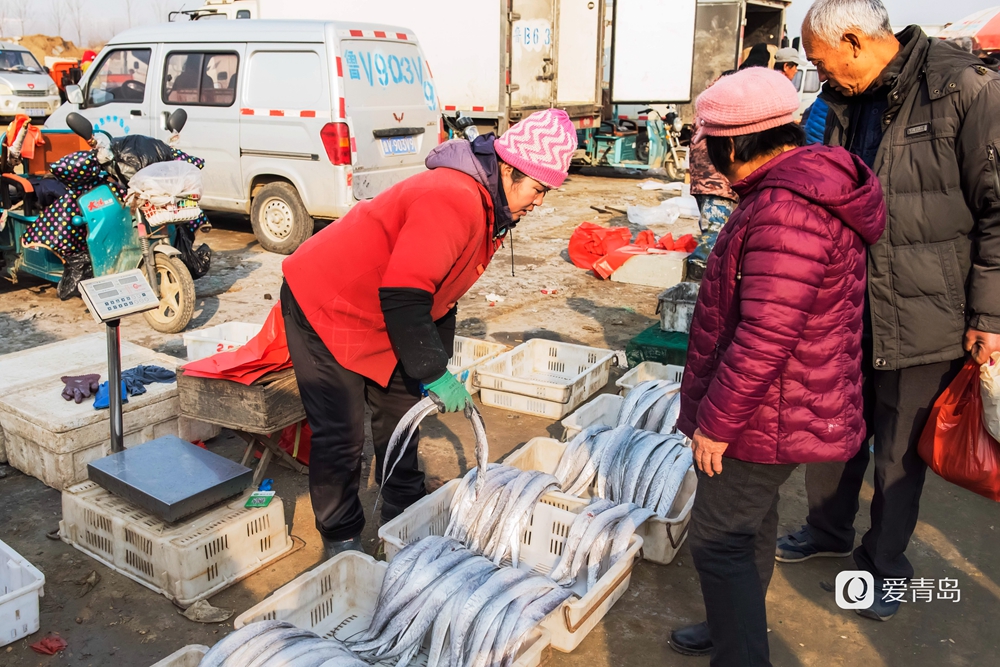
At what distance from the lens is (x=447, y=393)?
2906 millimetres

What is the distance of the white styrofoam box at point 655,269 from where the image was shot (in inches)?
322

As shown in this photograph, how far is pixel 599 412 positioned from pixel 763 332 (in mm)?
2649

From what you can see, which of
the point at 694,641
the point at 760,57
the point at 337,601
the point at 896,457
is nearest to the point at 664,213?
the point at 760,57

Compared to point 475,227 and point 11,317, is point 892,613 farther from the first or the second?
point 11,317

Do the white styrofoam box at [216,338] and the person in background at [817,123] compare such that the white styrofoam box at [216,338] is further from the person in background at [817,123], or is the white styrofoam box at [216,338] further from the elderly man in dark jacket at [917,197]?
the elderly man in dark jacket at [917,197]

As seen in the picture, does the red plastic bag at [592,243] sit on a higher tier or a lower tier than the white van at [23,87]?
lower

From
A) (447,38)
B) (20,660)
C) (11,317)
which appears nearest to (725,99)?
(20,660)

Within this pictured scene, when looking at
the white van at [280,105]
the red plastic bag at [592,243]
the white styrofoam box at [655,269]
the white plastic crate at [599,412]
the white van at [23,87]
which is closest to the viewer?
the white plastic crate at [599,412]

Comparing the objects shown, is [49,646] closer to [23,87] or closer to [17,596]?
[17,596]

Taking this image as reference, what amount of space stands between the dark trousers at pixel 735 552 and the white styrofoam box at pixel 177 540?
6.25ft

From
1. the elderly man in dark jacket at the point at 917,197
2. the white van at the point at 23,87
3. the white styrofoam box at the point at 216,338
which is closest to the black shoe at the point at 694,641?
the elderly man in dark jacket at the point at 917,197

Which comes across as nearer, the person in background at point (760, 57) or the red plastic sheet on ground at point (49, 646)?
the red plastic sheet on ground at point (49, 646)

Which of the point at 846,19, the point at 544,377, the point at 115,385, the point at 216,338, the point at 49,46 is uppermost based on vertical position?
the point at 49,46

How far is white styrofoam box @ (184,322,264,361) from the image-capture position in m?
5.11
